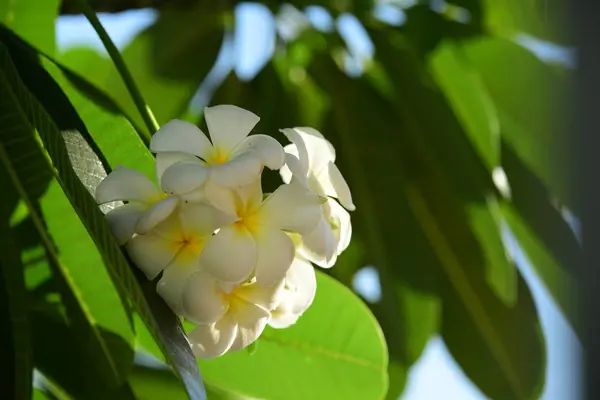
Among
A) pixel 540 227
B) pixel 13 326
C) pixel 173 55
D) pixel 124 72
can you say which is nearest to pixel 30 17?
pixel 124 72

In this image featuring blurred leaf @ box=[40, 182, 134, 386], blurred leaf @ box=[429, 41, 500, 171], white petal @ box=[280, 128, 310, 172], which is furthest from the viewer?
blurred leaf @ box=[429, 41, 500, 171]

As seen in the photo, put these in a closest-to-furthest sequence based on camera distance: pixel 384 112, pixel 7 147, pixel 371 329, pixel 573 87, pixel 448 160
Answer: pixel 573 87
pixel 7 147
pixel 371 329
pixel 448 160
pixel 384 112

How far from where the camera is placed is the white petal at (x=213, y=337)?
19.6 inches

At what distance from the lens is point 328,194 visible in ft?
1.76

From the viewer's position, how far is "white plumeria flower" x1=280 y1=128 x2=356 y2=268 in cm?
50

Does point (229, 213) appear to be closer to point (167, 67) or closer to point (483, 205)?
point (483, 205)

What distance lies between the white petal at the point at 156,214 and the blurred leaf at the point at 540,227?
19.2 inches

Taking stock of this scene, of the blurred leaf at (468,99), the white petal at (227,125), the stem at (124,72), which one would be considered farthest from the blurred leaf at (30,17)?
the blurred leaf at (468,99)

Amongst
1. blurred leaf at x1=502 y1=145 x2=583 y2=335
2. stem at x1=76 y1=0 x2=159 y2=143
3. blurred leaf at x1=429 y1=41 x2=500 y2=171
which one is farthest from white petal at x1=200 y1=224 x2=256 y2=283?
blurred leaf at x1=429 y1=41 x2=500 y2=171

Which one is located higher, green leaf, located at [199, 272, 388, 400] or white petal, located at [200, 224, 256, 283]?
white petal, located at [200, 224, 256, 283]

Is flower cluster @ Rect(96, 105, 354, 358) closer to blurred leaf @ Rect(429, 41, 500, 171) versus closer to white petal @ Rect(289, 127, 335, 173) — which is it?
white petal @ Rect(289, 127, 335, 173)

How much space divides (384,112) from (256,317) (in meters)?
0.63

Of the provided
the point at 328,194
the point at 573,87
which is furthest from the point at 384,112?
the point at 573,87

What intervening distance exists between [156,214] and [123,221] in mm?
21
